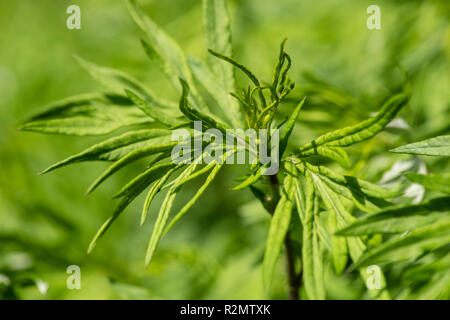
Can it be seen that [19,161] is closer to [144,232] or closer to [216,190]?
[144,232]

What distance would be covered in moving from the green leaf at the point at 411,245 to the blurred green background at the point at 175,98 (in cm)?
32

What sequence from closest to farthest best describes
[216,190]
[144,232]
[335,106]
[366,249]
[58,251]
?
[366,249] → [335,106] → [58,251] → [144,232] → [216,190]

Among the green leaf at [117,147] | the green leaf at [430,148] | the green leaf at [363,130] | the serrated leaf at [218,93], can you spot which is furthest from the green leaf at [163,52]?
the green leaf at [430,148]

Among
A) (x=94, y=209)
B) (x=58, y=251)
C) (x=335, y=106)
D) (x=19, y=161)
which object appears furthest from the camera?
(x=19, y=161)

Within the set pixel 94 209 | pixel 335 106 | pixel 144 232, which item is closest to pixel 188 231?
pixel 144 232

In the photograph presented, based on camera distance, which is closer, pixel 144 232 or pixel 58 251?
pixel 58 251

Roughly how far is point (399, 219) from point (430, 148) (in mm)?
115

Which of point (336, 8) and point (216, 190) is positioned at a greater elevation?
point (336, 8)

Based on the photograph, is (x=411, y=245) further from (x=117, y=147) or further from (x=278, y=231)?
(x=117, y=147)

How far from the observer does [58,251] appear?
122 centimetres

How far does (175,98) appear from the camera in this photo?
1720mm

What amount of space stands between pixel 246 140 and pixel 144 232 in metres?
1.18

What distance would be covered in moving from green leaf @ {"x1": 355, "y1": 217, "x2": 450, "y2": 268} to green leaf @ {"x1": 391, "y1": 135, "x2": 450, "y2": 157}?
0.09m

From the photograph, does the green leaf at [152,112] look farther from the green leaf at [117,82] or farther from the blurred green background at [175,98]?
the blurred green background at [175,98]
